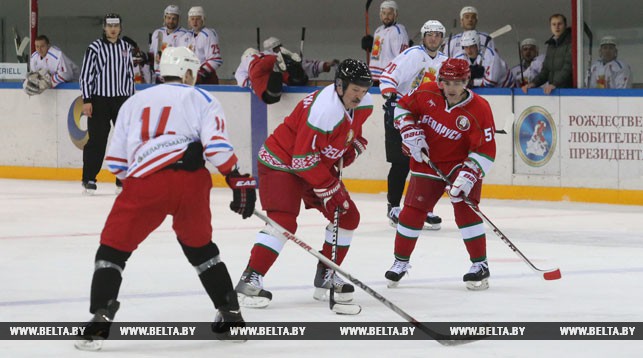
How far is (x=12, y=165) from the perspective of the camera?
36.9 feet

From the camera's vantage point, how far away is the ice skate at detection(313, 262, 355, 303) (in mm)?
5102

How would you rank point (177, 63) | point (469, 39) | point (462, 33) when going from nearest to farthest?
1. point (177, 63)
2. point (469, 39)
3. point (462, 33)

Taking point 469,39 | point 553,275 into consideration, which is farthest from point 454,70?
point 469,39

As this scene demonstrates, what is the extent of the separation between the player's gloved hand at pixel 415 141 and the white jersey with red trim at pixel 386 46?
429cm

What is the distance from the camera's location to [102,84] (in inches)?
381

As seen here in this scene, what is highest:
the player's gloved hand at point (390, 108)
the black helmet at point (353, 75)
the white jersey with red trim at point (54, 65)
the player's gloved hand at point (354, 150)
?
the white jersey with red trim at point (54, 65)

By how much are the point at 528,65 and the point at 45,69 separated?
13.6 ft

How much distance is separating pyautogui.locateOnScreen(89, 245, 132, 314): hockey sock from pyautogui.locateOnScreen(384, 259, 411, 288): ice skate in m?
1.66

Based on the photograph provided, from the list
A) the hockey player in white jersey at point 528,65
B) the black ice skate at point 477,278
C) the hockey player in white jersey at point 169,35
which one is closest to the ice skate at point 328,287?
the black ice skate at point 477,278

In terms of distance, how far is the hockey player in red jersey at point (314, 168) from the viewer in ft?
16.0

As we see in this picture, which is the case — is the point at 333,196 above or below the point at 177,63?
below

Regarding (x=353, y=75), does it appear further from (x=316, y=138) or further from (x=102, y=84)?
(x=102, y=84)

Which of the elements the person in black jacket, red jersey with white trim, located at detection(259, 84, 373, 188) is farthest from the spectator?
red jersey with white trim, located at detection(259, 84, 373, 188)

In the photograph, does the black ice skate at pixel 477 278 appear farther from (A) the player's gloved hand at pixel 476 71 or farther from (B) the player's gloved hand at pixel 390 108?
(A) the player's gloved hand at pixel 476 71
